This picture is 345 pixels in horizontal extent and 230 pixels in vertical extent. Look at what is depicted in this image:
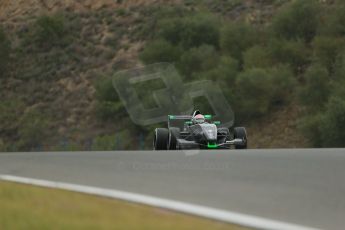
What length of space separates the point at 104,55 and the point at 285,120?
74.6ft

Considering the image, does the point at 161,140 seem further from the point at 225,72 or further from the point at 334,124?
the point at 225,72

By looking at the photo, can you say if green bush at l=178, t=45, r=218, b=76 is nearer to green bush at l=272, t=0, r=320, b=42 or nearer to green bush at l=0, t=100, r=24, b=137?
green bush at l=272, t=0, r=320, b=42

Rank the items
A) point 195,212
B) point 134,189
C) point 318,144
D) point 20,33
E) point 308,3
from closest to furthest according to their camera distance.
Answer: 1. point 195,212
2. point 134,189
3. point 318,144
4. point 308,3
5. point 20,33

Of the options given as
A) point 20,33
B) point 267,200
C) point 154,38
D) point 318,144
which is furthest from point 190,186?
point 20,33

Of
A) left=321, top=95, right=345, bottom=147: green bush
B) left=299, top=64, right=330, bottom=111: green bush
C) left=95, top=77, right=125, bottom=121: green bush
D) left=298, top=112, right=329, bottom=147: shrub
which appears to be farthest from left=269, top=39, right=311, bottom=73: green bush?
left=95, top=77, right=125, bottom=121: green bush

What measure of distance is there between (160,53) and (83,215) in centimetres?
5271

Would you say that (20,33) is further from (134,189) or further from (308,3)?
(134,189)

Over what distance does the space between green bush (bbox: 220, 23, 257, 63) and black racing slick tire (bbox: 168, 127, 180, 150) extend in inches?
1373

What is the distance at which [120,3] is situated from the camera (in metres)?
75.4

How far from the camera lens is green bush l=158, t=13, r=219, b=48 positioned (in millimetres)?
60531

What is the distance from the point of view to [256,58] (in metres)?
52.9

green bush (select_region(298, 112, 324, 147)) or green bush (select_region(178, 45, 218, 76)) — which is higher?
green bush (select_region(298, 112, 324, 147))

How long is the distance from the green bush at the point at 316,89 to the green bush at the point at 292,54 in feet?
18.3

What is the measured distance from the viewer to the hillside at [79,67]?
166ft
